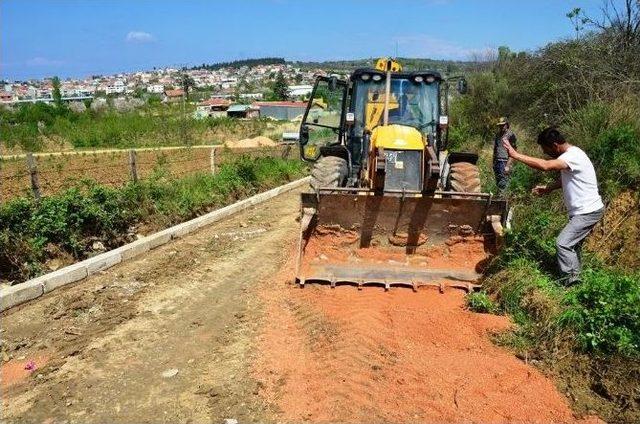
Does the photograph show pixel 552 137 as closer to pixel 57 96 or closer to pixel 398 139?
pixel 398 139

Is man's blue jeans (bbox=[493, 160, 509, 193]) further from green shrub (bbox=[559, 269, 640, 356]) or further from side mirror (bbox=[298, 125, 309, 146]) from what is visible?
green shrub (bbox=[559, 269, 640, 356])

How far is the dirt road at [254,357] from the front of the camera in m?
3.97

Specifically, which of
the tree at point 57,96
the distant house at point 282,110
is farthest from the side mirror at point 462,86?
the distant house at point 282,110

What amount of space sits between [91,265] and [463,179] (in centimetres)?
536

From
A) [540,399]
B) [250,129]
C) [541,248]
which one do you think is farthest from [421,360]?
[250,129]

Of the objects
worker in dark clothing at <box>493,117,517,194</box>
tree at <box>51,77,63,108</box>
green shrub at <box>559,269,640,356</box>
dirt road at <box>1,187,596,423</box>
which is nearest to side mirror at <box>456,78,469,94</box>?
worker in dark clothing at <box>493,117,517,194</box>

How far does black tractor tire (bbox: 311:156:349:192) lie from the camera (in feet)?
25.4

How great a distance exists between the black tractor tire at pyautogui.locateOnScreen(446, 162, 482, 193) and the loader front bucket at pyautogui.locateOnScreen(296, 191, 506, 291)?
81 centimetres

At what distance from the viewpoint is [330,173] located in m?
7.80

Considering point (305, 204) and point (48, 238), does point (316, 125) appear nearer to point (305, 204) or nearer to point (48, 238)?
point (305, 204)

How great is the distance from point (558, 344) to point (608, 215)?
3651 mm

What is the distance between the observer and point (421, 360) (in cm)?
464

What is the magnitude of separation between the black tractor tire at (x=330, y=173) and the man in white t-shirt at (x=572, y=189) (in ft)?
9.50

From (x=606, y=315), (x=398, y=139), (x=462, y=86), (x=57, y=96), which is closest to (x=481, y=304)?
(x=606, y=315)
